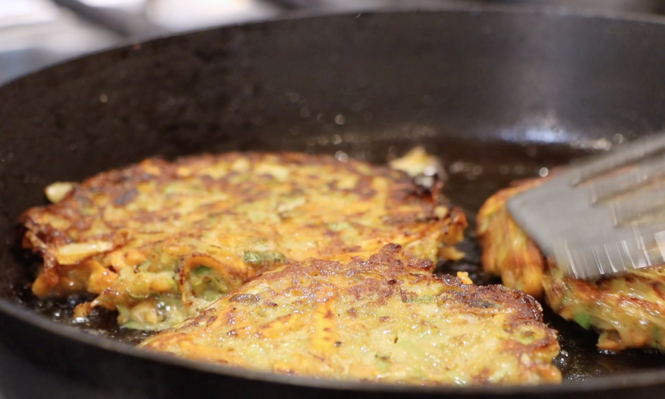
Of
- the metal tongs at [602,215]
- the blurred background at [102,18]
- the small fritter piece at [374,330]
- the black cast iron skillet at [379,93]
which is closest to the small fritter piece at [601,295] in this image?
the metal tongs at [602,215]

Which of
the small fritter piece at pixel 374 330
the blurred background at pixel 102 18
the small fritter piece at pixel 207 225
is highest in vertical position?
the blurred background at pixel 102 18

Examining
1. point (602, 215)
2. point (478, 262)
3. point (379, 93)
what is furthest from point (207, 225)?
point (379, 93)

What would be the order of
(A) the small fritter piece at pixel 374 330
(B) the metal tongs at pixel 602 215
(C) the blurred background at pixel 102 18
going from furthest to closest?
(C) the blurred background at pixel 102 18, (B) the metal tongs at pixel 602 215, (A) the small fritter piece at pixel 374 330

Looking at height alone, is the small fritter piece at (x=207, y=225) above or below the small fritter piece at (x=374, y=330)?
above

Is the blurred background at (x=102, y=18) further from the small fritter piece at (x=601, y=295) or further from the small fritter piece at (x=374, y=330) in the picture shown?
the small fritter piece at (x=374, y=330)

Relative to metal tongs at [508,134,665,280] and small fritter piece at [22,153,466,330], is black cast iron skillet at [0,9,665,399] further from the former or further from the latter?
metal tongs at [508,134,665,280]

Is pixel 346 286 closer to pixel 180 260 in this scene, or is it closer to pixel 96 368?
pixel 180 260

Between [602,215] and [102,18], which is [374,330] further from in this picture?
[102,18]
